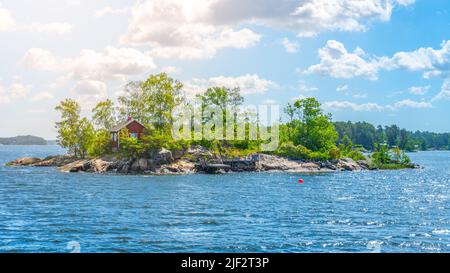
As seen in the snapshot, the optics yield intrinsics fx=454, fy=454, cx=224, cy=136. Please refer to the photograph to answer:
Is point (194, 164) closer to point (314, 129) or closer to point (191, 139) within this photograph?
point (191, 139)

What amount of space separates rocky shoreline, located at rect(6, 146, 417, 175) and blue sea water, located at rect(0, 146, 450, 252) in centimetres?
2744

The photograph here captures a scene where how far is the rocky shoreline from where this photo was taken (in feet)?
287

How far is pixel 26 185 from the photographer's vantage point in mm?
62938

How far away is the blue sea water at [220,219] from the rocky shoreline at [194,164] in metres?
→ 27.4

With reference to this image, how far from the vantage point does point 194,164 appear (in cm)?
9069

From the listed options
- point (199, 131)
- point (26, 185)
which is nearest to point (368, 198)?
point (26, 185)

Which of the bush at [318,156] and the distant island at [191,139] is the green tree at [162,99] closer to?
the distant island at [191,139]

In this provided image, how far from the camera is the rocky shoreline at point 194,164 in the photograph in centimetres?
8750

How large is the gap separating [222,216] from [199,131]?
2730 inches

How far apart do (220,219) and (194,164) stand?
2195 inches

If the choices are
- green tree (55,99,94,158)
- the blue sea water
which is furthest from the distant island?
the blue sea water

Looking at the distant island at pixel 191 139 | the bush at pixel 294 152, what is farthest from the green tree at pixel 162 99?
the bush at pixel 294 152

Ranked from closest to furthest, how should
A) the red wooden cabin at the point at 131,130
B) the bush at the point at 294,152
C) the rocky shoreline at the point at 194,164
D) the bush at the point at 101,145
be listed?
the rocky shoreline at the point at 194,164, the red wooden cabin at the point at 131,130, the bush at the point at 101,145, the bush at the point at 294,152
